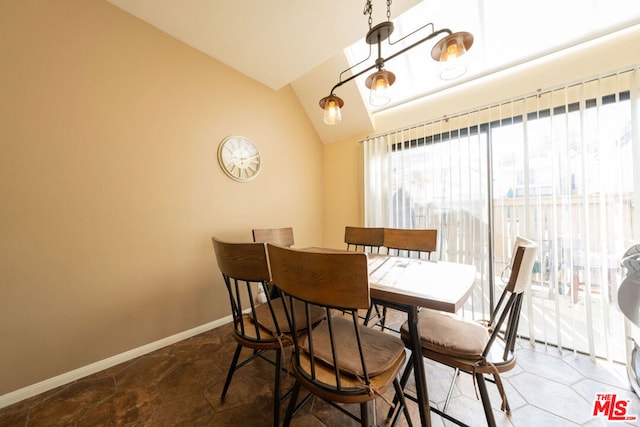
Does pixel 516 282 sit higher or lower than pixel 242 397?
higher

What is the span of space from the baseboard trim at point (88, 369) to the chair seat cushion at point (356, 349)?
5.15 feet

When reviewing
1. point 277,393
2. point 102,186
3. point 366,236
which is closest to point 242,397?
A: point 277,393

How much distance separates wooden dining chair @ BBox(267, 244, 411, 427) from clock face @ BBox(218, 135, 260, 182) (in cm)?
167

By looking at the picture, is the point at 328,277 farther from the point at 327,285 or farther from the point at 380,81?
the point at 380,81

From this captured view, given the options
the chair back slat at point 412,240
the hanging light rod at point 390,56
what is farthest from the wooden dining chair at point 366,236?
the hanging light rod at point 390,56

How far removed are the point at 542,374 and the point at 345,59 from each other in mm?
3319

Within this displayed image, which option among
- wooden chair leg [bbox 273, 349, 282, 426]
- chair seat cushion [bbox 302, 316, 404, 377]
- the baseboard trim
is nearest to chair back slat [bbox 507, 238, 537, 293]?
chair seat cushion [bbox 302, 316, 404, 377]

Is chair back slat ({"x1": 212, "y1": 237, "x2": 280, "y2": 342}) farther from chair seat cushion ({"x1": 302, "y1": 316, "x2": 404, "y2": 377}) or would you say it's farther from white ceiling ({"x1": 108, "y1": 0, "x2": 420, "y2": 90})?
white ceiling ({"x1": 108, "y1": 0, "x2": 420, "y2": 90})

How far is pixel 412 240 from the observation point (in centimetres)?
199

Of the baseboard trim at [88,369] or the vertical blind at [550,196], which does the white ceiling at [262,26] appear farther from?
the baseboard trim at [88,369]

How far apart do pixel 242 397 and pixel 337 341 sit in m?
0.83

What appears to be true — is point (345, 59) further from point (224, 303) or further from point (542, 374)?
point (542, 374)

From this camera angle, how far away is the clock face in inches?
A: 91.4

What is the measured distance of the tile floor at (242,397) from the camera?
4.07 ft
